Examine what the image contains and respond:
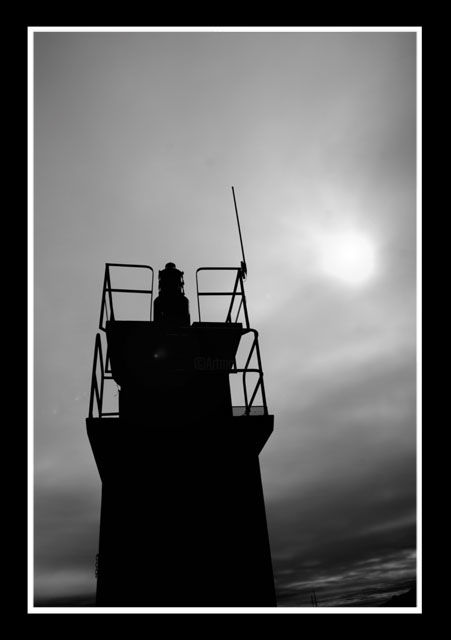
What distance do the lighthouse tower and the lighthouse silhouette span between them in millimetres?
19

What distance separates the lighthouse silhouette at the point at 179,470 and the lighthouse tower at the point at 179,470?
2 centimetres

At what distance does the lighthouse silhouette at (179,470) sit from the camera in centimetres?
760

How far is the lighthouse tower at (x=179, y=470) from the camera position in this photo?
7605mm

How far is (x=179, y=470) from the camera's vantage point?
816 cm

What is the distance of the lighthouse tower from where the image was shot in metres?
7.61

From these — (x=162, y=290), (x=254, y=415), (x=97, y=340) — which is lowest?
(x=254, y=415)

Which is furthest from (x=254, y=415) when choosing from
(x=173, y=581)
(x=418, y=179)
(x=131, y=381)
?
(x=418, y=179)

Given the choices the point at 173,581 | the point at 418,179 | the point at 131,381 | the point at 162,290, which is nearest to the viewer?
the point at 418,179

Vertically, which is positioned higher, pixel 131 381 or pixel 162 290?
pixel 162 290

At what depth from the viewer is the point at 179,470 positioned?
8.16 meters

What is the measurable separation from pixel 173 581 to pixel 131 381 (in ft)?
12.3
